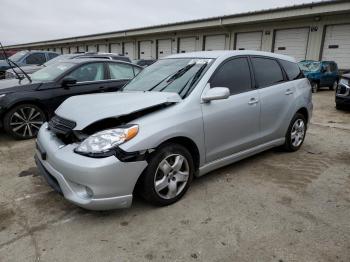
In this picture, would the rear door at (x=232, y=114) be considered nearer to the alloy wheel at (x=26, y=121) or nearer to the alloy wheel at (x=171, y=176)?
the alloy wheel at (x=171, y=176)

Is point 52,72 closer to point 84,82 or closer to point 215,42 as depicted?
point 84,82

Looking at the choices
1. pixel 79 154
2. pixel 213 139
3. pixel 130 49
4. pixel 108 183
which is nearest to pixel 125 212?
pixel 108 183

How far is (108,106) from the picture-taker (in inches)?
123

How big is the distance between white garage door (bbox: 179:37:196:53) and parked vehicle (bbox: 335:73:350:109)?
A: 17814 millimetres

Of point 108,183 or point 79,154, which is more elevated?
point 79,154

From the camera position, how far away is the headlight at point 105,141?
2750mm

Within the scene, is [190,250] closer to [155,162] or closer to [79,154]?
[155,162]

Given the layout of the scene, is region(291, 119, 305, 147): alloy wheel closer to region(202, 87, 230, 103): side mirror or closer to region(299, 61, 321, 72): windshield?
region(202, 87, 230, 103): side mirror

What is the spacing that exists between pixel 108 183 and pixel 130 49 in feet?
105

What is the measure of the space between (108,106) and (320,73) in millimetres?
14394

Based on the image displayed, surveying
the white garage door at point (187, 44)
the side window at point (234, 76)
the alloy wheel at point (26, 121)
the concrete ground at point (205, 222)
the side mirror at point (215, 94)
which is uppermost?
the white garage door at point (187, 44)

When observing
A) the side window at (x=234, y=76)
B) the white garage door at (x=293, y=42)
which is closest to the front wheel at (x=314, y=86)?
the white garage door at (x=293, y=42)

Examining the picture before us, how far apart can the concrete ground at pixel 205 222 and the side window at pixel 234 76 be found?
1.18 metres

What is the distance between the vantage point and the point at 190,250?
2.54 meters
